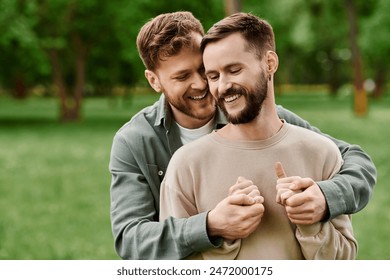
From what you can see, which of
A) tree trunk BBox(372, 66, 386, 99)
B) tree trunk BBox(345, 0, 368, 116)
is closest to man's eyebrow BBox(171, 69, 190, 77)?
tree trunk BBox(345, 0, 368, 116)

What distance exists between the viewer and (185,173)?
191cm

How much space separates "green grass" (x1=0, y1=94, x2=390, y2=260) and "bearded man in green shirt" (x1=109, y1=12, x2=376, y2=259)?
389 centimetres

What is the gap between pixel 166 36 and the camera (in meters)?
2.04

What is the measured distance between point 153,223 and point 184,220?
0.13 m

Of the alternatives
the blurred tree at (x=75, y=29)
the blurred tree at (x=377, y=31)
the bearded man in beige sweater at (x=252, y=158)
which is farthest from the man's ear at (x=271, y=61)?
the blurred tree at (x=377, y=31)

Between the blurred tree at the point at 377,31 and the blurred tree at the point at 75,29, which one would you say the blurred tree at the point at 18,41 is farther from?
the blurred tree at the point at 377,31

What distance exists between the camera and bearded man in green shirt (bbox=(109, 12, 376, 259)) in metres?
1.83

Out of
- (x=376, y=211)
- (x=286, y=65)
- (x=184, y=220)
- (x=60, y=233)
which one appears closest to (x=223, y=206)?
(x=184, y=220)

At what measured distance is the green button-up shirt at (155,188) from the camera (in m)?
1.88

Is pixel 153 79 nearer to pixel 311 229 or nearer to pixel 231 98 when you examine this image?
pixel 231 98

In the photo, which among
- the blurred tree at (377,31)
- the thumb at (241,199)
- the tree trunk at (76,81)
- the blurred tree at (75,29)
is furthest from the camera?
the blurred tree at (377,31)

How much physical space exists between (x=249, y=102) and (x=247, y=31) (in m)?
0.20

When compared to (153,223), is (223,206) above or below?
above
